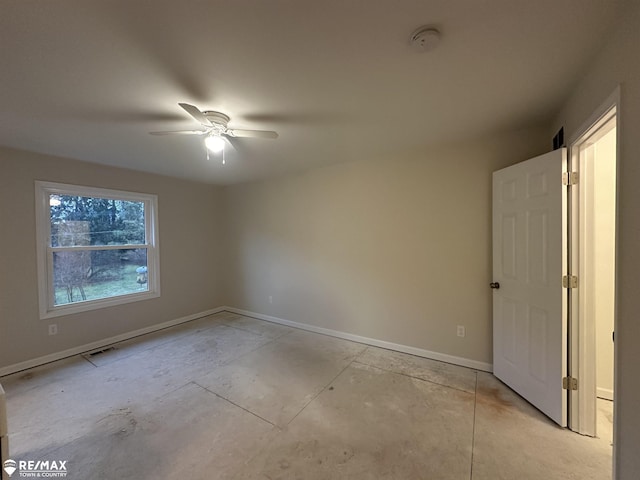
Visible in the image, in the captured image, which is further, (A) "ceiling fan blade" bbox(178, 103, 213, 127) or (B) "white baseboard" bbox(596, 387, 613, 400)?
(B) "white baseboard" bbox(596, 387, 613, 400)

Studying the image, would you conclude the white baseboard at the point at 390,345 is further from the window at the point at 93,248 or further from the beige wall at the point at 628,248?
the window at the point at 93,248

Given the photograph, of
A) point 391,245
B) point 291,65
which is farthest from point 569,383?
point 291,65

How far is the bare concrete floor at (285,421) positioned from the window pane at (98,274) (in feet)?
2.73

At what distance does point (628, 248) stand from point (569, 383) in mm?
1302

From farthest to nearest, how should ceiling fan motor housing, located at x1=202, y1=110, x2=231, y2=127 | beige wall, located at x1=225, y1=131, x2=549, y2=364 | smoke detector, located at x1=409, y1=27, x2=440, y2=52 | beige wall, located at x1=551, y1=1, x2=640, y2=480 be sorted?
beige wall, located at x1=225, y1=131, x2=549, y2=364
ceiling fan motor housing, located at x1=202, y1=110, x2=231, y2=127
smoke detector, located at x1=409, y1=27, x2=440, y2=52
beige wall, located at x1=551, y1=1, x2=640, y2=480

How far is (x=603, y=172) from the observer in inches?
81.9

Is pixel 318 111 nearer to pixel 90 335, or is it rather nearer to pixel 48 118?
pixel 48 118

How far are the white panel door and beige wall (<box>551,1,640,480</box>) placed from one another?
769 mm

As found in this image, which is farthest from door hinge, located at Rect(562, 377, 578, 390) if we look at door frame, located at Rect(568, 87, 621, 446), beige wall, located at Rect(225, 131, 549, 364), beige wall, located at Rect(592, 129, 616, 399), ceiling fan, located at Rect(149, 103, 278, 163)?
ceiling fan, located at Rect(149, 103, 278, 163)

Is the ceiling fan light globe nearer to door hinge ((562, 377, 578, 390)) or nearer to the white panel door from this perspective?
the white panel door

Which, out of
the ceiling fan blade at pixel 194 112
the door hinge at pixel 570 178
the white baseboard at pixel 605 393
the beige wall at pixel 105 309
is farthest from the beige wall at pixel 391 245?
the ceiling fan blade at pixel 194 112

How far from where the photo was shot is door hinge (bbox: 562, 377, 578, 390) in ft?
5.90

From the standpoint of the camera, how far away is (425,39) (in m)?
1.24

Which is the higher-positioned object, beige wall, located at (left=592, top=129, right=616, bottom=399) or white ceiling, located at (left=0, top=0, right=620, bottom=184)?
white ceiling, located at (left=0, top=0, right=620, bottom=184)
